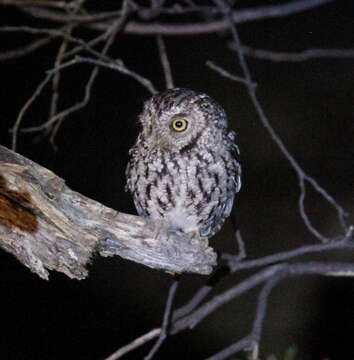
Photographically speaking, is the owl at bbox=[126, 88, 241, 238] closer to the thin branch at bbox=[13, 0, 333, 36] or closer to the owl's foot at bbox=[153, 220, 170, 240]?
the owl's foot at bbox=[153, 220, 170, 240]

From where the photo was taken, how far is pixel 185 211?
179 cm

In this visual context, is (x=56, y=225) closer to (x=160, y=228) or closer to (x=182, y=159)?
(x=160, y=228)

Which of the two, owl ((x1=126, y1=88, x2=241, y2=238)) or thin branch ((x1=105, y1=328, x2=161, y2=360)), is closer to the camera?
thin branch ((x1=105, y1=328, x2=161, y2=360))

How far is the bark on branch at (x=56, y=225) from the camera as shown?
136 centimetres

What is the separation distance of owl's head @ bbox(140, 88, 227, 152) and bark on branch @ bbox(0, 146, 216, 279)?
1.16 ft

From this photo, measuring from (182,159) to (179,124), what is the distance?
0.39 feet

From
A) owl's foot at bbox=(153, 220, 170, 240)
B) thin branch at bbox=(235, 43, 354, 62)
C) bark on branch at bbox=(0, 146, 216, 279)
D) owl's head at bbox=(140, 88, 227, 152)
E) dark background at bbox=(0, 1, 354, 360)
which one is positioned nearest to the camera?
bark on branch at bbox=(0, 146, 216, 279)

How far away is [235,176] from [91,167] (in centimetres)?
100

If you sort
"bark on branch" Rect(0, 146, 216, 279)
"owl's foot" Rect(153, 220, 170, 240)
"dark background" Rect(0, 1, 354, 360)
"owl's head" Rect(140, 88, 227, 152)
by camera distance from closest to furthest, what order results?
"bark on branch" Rect(0, 146, 216, 279)
"owl's foot" Rect(153, 220, 170, 240)
"owl's head" Rect(140, 88, 227, 152)
"dark background" Rect(0, 1, 354, 360)

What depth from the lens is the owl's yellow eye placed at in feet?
5.59

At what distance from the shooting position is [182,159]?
1734 millimetres

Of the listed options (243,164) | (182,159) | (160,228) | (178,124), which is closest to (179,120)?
(178,124)

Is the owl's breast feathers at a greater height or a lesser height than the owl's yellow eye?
lesser

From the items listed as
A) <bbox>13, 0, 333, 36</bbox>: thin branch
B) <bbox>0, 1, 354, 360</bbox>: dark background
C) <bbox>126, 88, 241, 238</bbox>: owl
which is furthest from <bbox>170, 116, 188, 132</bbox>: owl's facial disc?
<bbox>0, 1, 354, 360</bbox>: dark background
